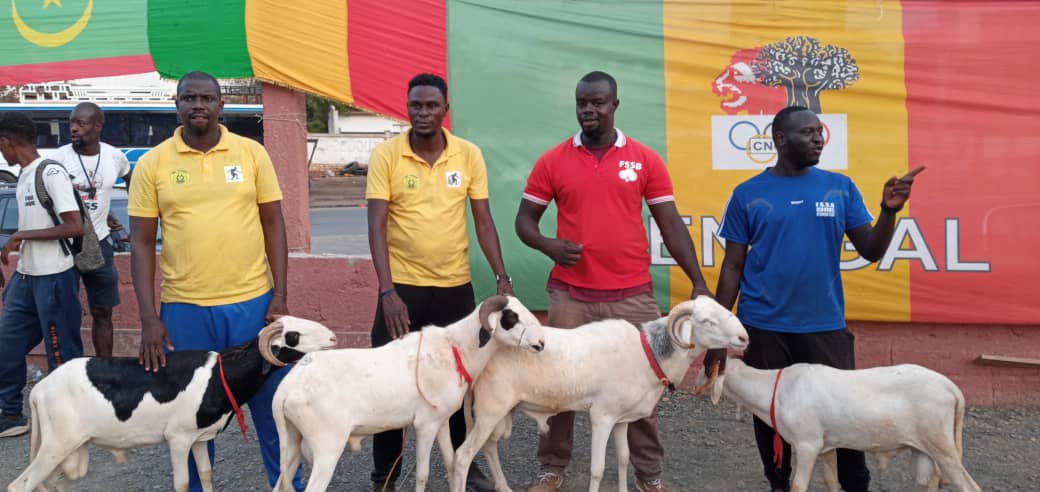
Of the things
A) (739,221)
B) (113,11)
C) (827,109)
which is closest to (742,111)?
(827,109)

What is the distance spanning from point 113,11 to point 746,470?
6015 mm

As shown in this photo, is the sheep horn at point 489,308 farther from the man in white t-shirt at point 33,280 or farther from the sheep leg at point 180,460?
the man in white t-shirt at point 33,280

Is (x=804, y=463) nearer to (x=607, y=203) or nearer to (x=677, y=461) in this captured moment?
(x=677, y=461)

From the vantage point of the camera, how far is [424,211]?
16.0 ft

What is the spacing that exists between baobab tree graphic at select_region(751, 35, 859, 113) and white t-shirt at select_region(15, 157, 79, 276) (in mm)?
4991

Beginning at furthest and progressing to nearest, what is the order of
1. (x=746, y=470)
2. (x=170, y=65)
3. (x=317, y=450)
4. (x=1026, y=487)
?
(x=170, y=65) < (x=746, y=470) < (x=1026, y=487) < (x=317, y=450)

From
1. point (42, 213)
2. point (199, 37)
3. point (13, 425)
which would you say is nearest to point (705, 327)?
point (42, 213)

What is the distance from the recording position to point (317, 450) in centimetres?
434

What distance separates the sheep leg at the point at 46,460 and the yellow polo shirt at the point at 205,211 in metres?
0.85

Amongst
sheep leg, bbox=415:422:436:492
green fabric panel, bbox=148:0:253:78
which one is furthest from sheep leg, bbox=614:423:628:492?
green fabric panel, bbox=148:0:253:78

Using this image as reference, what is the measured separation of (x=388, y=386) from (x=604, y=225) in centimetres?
147

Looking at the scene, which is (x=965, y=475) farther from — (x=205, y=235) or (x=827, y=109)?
(x=205, y=235)

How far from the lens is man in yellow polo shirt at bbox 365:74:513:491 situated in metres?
4.85

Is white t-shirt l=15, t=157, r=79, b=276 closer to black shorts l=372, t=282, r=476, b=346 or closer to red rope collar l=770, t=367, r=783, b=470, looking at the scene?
black shorts l=372, t=282, r=476, b=346
